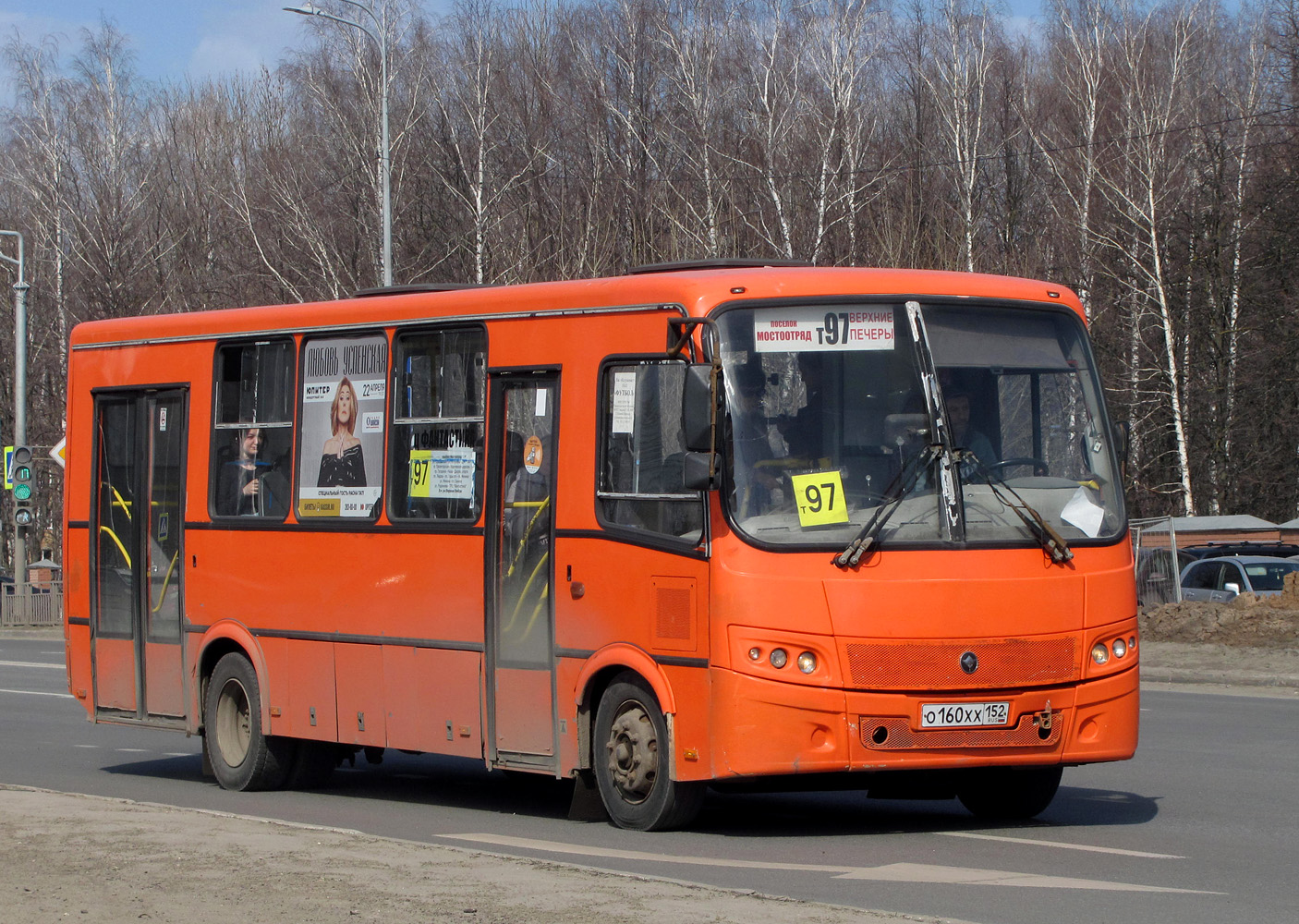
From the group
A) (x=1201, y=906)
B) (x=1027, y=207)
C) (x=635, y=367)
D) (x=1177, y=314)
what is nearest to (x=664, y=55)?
(x=1027, y=207)

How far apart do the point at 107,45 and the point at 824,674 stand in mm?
51533

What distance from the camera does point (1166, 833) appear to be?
962 centimetres

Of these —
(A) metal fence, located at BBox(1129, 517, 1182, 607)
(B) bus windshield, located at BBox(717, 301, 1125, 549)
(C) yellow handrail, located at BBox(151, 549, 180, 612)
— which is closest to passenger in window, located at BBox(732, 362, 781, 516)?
(B) bus windshield, located at BBox(717, 301, 1125, 549)

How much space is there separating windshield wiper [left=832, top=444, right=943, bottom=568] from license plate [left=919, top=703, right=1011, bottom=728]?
2.60 ft

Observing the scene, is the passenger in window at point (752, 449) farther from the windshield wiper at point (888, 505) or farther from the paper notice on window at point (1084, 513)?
the paper notice on window at point (1084, 513)

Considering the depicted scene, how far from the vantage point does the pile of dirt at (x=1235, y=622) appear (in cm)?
2450

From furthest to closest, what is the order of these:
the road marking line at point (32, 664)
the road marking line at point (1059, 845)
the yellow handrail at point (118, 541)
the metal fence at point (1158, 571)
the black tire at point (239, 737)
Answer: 1. the metal fence at point (1158, 571)
2. the road marking line at point (32, 664)
3. the yellow handrail at point (118, 541)
4. the black tire at point (239, 737)
5. the road marking line at point (1059, 845)

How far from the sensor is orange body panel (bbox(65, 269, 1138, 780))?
9.12 m

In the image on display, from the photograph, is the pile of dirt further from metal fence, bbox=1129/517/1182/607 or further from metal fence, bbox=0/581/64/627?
metal fence, bbox=0/581/64/627

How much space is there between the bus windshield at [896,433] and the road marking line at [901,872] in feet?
5.16

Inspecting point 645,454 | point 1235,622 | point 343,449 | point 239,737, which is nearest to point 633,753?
point 645,454

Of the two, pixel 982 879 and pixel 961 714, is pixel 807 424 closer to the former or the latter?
pixel 961 714

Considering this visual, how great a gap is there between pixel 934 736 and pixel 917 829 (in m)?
1.07

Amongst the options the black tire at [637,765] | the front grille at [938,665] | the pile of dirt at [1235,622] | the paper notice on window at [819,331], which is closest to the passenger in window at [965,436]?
the paper notice on window at [819,331]
